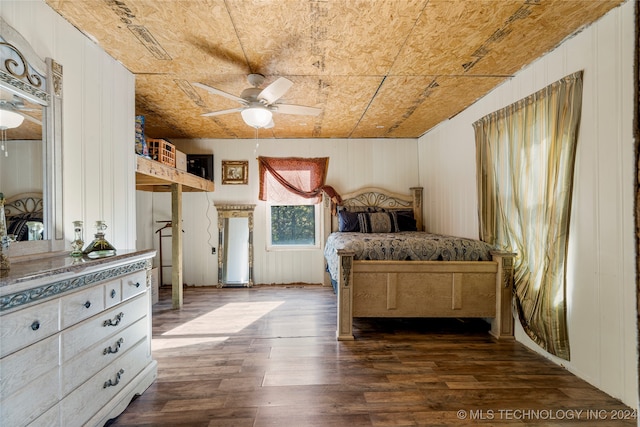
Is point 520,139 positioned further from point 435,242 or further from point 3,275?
point 3,275

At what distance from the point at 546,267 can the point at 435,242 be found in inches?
33.8

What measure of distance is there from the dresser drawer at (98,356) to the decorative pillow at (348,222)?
2.90m

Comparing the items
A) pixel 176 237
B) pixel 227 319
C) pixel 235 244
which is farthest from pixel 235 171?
pixel 227 319

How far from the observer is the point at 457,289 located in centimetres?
250

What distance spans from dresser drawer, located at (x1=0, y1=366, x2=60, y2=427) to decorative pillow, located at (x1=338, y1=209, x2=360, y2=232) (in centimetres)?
340

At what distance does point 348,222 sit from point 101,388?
3280mm

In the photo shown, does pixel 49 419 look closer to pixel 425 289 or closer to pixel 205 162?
pixel 425 289

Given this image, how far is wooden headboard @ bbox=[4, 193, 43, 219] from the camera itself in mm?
1402

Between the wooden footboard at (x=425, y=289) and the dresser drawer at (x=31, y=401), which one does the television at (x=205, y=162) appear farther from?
the dresser drawer at (x=31, y=401)

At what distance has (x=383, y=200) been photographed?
15.0 feet

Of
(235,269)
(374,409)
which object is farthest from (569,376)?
(235,269)

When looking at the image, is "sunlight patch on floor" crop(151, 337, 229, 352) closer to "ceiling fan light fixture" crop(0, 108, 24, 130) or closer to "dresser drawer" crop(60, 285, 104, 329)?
"dresser drawer" crop(60, 285, 104, 329)

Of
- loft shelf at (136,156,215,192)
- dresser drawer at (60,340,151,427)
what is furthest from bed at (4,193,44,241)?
loft shelf at (136,156,215,192)

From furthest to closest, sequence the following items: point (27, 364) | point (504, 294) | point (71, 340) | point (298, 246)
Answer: point (298, 246) → point (504, 294) → point (71, 340) → point (27, 364)
